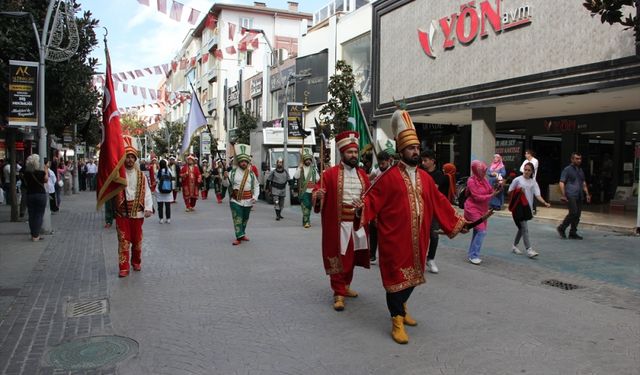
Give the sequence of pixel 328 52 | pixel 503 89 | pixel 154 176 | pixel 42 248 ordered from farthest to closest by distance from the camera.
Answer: pixel 328 52 < pixel 154 176 < pixel 503 89 < pixel 42 248

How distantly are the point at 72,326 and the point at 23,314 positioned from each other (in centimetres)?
84

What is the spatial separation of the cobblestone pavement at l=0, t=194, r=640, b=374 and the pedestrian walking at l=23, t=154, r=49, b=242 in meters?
1.83

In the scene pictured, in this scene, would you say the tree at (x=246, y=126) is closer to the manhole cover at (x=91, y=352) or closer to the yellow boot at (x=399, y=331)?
the manhole cover at (x=91, y=352)

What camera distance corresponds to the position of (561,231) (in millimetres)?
11312

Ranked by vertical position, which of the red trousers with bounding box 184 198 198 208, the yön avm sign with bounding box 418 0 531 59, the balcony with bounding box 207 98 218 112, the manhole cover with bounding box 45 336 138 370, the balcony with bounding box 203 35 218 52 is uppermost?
the balcony with bounding box 203 35 218 52

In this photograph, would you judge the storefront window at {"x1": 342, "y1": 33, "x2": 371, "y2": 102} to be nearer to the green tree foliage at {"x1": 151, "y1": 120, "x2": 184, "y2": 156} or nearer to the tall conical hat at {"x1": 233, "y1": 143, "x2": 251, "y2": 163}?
the tall conical hat at {"x1": 233, "y1": 143, "x2": 251, "y2": 163}

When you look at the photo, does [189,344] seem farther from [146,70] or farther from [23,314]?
[146,70]

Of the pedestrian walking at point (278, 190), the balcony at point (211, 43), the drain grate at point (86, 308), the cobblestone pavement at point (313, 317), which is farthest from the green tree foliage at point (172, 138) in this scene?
the drain grate at point (86, 308)

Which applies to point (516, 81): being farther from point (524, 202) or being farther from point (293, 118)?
point (293, 118)

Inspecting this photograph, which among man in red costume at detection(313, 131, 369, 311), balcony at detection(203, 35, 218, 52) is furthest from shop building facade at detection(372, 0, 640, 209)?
balcony at detection(203, 35, 218, 52)

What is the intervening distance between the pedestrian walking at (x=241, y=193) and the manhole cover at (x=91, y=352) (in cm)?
556

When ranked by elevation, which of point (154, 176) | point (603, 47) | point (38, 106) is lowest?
point (154, 176)

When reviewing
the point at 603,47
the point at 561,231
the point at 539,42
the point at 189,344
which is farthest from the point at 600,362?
the point at 539,42

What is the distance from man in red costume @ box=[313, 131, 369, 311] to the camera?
19.2 feet
